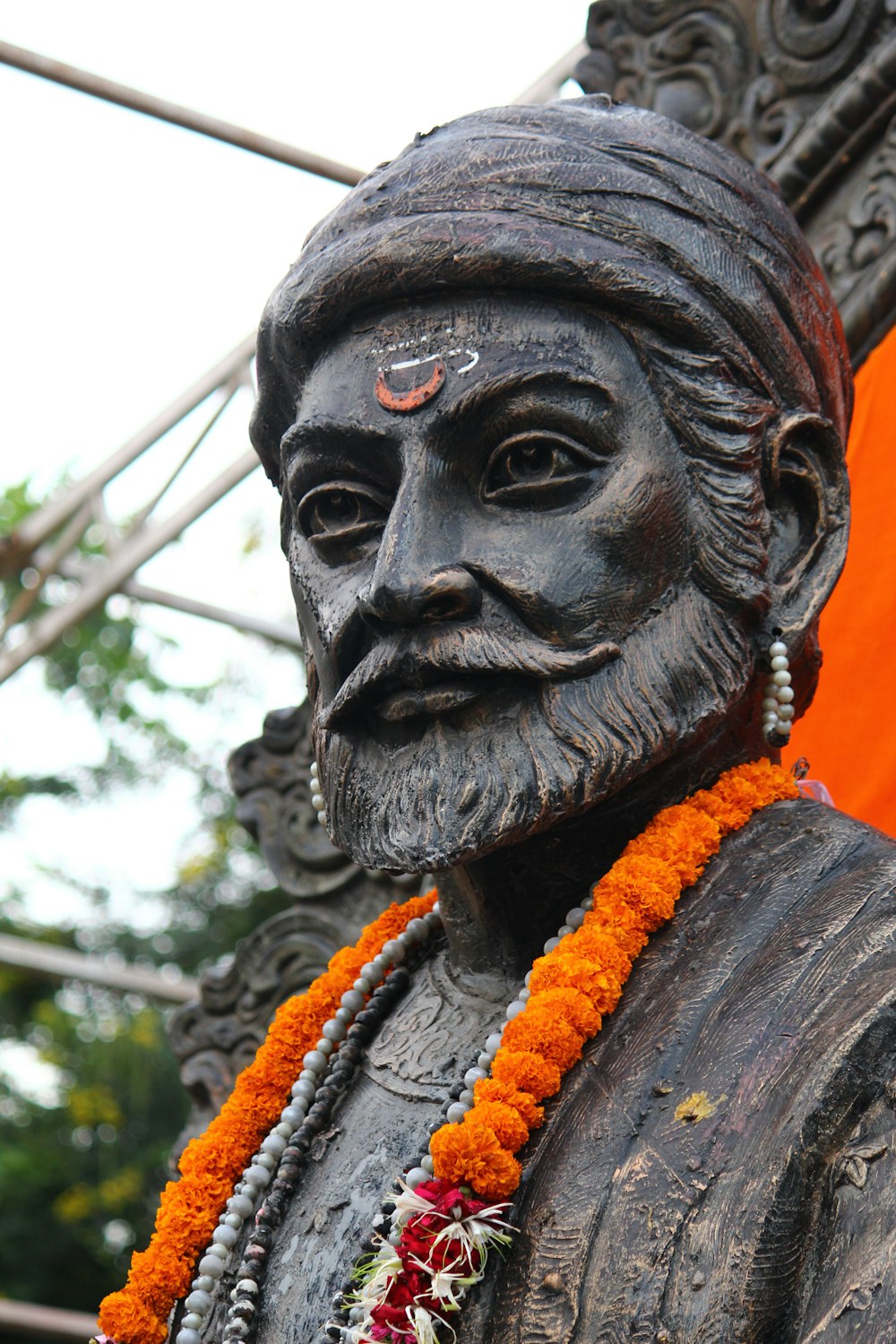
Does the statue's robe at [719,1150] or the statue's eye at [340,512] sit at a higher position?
the statue's eye at [340,512]

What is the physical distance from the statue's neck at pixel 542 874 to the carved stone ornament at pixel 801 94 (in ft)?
6.52

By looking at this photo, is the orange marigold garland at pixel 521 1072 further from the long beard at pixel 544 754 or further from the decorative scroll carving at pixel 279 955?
the decorative scroll carving at pixel 279 955

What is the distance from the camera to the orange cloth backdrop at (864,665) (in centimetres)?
356

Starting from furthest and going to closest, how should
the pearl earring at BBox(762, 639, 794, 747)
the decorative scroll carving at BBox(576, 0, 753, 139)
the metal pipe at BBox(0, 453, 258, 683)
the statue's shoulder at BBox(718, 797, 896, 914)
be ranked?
the metal pipe at BBox(0, 453, 258, 683), the decorative scroll carving at BBox(576, 0, 753, 139), the pearl earring at BBox(762, 639, 794, 747), the statue's shoulder at BBox(718, 797, 896, 914)

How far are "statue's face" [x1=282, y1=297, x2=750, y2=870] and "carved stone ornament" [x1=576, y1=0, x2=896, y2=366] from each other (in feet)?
6.24

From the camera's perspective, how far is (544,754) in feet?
6.97

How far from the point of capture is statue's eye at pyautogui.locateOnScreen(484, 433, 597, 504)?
2.22 m

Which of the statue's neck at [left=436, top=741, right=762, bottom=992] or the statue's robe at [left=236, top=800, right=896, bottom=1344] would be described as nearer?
the statue's robe at [left=236, top=800, right=896, bottom=1344]

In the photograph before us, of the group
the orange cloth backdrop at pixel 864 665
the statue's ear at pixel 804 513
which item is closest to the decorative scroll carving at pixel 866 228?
the orange cloth backdrop at pixel 864 665

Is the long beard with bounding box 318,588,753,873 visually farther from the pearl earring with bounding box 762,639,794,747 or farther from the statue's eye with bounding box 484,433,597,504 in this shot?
the statue's eye with bounding box 484,433,597,504

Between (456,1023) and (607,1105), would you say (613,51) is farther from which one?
(607,1105)

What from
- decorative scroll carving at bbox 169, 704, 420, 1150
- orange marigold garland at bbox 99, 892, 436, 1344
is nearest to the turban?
orange marigold garland at bbox 99, 892, 436, 1344

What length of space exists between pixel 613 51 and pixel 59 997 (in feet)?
30.3

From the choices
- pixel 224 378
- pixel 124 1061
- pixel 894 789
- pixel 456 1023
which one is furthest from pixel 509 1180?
pixel 124 1061
